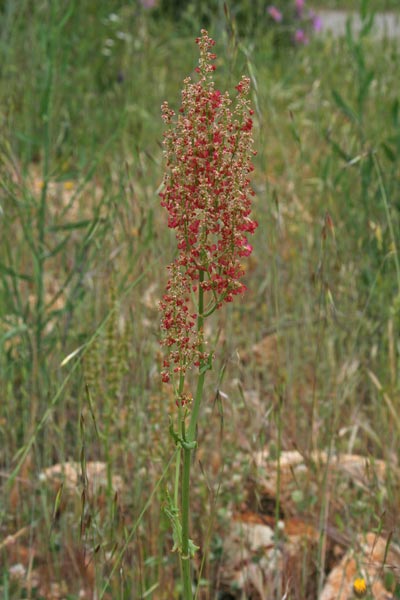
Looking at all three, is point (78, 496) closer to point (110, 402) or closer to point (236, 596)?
point (110, 402)

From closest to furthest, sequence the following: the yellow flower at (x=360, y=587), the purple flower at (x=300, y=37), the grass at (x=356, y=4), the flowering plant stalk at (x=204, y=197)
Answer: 1. the flowering plant stalk at (x=204, y=197)
2. the yellow flower at (x=360, y=587)
3. the grass at (x=356, y=4)
4. the purple flower at (x=300, y=37)

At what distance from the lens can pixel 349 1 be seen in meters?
7.63

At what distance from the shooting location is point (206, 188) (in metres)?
1.04

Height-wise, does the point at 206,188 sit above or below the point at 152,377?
above

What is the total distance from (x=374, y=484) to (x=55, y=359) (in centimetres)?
92

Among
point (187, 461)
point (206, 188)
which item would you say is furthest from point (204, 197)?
point (187, 461)

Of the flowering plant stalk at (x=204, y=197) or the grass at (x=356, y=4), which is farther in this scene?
the grass at (x=356, y=4)

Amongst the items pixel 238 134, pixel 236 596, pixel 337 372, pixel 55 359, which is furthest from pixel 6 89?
pixel 238 134

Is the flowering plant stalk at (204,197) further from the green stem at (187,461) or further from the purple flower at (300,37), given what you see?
the purple flower at (300,37)

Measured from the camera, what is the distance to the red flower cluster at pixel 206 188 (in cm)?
106

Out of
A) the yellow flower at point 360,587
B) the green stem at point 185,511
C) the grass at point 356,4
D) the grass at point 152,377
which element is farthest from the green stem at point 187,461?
the grass at point 356,4

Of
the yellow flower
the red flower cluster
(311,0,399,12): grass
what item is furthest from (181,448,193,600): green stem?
(311,0,399,12): grass

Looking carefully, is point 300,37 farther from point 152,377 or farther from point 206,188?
point 206,188

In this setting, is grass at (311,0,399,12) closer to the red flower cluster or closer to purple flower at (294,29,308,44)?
purple flower at (294,29,308,44)
